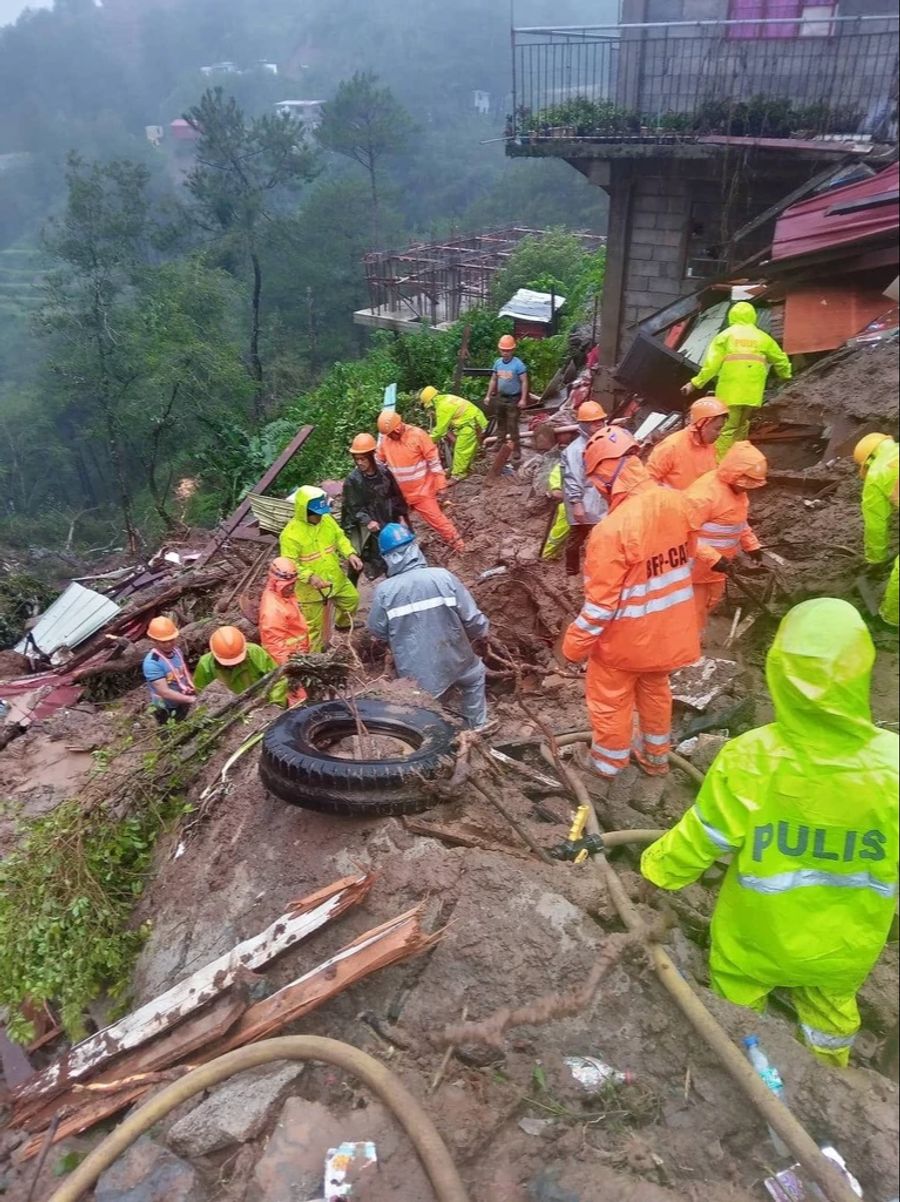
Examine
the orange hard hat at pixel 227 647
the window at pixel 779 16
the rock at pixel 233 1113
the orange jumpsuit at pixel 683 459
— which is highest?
the window at pixel 779 16

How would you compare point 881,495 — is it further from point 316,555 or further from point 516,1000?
point 316,555

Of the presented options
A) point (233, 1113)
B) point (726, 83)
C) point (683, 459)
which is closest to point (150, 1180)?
point (233, 1113)

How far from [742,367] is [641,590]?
300cm

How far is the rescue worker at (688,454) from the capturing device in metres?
5.60

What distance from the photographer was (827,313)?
6.04 meters

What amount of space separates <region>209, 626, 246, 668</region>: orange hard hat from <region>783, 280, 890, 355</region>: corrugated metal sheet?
15.6 ft

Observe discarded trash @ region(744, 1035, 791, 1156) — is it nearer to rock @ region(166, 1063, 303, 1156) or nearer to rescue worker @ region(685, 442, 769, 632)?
rock @ region(166, 1063, 303, 1156)

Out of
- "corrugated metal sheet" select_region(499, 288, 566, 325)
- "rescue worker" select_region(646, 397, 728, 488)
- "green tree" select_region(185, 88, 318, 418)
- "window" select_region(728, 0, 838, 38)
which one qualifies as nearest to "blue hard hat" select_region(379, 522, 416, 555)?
"rescue worker" select_region(646, 397, 728, 488)

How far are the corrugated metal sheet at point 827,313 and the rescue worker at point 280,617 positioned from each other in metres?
4.26

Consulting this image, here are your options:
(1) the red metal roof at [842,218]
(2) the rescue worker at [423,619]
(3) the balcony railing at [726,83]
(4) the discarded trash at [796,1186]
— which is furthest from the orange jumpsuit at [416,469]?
(4) the discarded trash at [796,1186]

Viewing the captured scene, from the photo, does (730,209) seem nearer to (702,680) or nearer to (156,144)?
(702,680)

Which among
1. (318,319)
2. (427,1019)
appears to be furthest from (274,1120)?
(318,319)

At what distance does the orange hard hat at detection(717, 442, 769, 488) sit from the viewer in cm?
469

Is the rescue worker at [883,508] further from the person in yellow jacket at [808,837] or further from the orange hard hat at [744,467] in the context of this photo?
the person in yellow jacket at [808,837]
